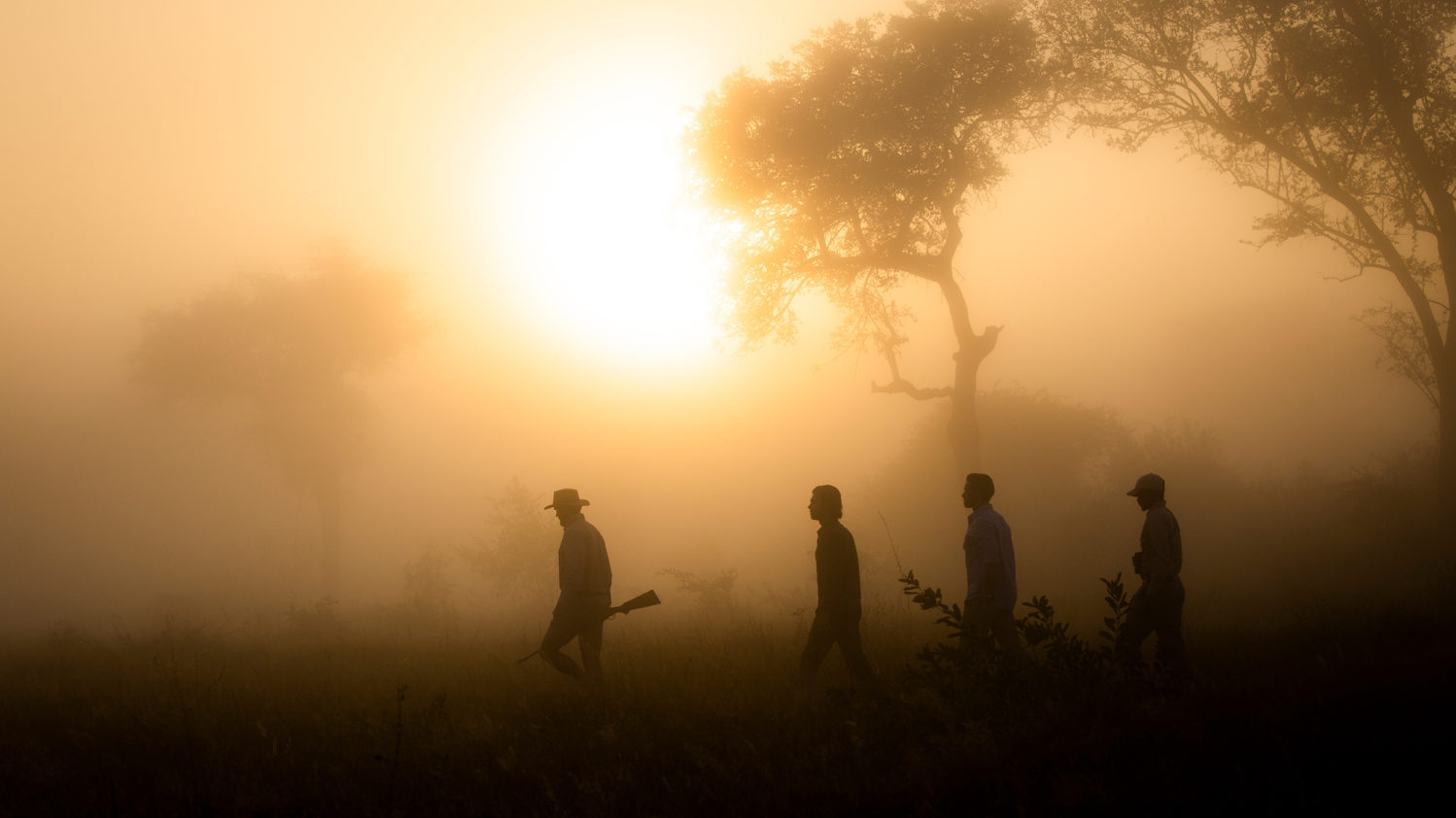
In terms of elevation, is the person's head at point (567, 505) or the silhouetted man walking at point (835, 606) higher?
the person's head at point (567, 505)

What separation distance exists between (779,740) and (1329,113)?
17114 millimetres

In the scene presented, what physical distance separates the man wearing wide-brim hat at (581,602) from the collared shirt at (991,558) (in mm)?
3303

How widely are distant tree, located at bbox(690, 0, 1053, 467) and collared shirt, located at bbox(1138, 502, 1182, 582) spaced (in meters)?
10.9

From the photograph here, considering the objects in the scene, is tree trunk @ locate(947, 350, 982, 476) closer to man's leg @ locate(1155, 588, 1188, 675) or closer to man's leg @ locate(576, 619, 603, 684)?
man's leg @ locate(1155, 588, 1188, 675)

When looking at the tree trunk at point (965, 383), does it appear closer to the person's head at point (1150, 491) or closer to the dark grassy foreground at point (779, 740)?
the dark grassy foreground at point (779, 740)

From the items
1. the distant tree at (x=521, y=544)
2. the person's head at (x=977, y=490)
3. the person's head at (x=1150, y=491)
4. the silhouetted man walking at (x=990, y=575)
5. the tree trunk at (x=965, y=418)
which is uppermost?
the tree trunk at (x=965, y=418)

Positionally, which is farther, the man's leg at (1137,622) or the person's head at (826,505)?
the person's head at (826,505)

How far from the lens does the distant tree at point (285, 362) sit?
3453 cm

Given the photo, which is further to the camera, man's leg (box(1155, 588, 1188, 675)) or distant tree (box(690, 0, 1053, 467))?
distant tree (box(690, 0, 1053, 467))

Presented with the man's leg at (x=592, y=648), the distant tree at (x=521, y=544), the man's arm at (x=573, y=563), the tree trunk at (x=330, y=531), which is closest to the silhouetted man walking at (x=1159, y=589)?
the man's leg at (x=592, y=648)

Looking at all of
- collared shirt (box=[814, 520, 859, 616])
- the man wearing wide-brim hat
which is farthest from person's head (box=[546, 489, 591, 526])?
collared shirt (box=[814, 520, 859, 616])

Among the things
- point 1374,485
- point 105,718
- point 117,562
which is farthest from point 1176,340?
point 117,562

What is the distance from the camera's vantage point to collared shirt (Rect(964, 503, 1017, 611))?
7.73 metres

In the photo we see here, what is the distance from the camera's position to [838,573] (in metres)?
8.00
